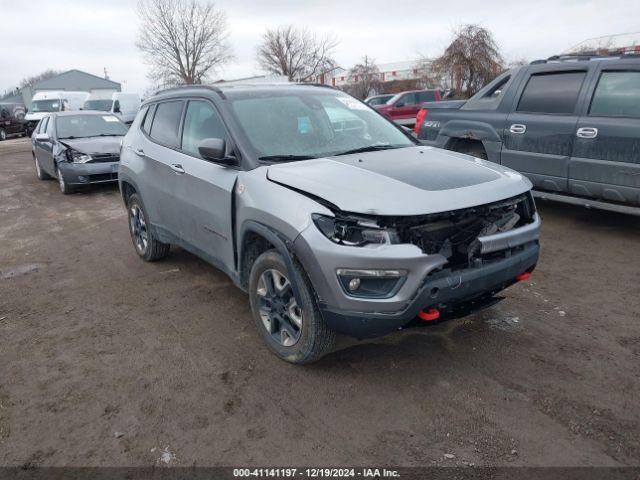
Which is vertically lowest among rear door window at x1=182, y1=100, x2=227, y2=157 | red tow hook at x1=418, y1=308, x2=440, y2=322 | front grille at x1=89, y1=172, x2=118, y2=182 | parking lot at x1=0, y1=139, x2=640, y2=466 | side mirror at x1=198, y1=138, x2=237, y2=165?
parking lot at x1=0, y1=139, x2=640, y2=466

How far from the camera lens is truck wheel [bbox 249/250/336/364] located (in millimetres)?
3020

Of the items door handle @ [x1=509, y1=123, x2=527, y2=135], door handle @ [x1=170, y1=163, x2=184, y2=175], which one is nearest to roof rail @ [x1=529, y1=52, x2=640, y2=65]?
door handle @ [x1=509, y1=123, x2=527, y2=135]

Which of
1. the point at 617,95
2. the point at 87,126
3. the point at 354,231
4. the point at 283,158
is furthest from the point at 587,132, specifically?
the point at 87,126

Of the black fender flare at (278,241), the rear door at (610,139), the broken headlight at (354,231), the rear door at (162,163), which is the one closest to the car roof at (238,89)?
the rear door at (162,163)

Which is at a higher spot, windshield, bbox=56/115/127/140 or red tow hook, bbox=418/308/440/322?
windshield, bbox=56/115/127/140

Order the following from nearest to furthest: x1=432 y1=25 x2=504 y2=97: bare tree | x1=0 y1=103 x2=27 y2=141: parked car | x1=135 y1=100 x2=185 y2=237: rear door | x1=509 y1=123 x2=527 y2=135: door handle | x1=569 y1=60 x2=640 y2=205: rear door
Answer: x1=135 y1=100 x2=185 y2=237: rear door → x1=569 y1=60 x2=640 y2=205: rear door → x1=509 y1=123 x2=527 y2=135: door handle → x1=432 y1=25 x2=504 y2=97: bare tree → x1=0 y1=103 x2=27 y2=141: parked car

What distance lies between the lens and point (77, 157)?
9945mm

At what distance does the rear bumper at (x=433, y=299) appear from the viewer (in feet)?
9.00

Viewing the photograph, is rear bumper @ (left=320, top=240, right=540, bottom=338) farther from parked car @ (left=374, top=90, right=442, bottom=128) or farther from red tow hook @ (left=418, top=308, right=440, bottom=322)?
parked car @ (left=374, top=90, right=442, bottom=128)

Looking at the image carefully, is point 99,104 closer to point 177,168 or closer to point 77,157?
point 77,157

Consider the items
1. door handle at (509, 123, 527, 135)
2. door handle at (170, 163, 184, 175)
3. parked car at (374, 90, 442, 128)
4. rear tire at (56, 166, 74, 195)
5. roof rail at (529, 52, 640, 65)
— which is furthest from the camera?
parked car at (374, 90, 442, 128)

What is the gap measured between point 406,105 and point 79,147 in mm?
13774

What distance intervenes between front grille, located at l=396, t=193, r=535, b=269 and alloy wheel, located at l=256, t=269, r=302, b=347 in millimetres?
846

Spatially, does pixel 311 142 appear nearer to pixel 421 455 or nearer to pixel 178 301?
pixel 178 301
